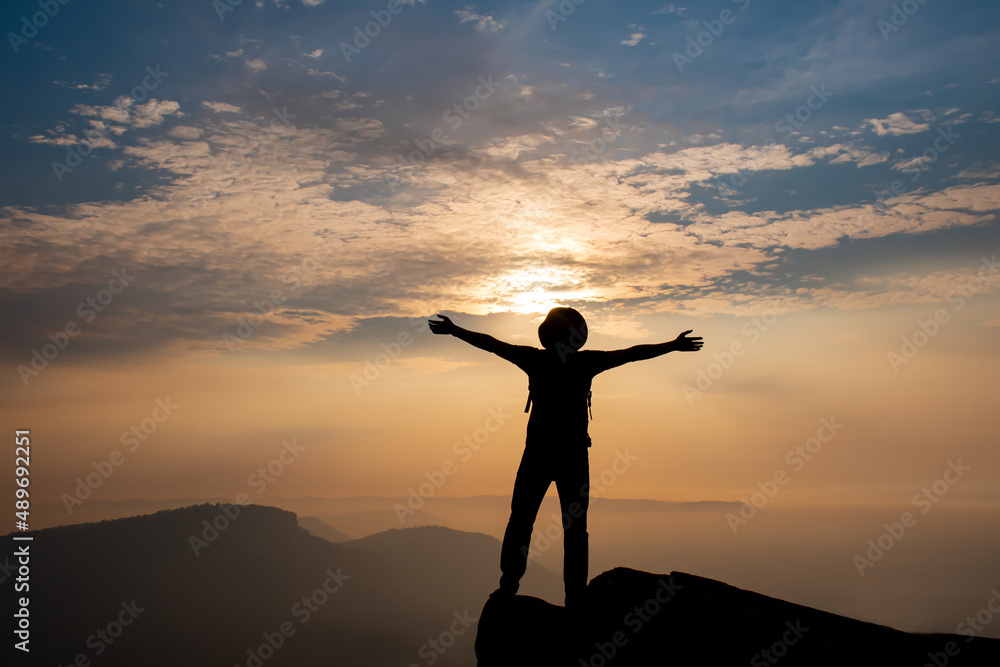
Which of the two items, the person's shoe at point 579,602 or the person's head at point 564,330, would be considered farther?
the person's head at point 564,330

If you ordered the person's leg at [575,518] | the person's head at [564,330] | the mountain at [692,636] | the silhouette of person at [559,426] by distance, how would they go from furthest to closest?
the person's head at [564,330] → the silhouette of person at [559,426] → the person's leg at [575,518] → the mountain at [692,636]

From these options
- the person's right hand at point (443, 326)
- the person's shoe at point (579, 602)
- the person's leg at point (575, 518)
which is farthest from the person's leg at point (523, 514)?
the person's right hand at point (443, 326)

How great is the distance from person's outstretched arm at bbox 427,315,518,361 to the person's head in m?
0.58

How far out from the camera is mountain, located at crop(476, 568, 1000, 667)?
6.81 meters

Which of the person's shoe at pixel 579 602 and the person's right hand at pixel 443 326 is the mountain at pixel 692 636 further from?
the person's right hand at pixel 443 326

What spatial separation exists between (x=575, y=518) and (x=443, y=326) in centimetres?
358

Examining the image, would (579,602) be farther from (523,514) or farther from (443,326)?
(443,326)

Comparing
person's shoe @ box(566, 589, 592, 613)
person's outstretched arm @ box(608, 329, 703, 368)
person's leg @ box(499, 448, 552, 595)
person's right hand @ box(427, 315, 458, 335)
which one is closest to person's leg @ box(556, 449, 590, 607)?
person's shoe @ box(566, 589, 592, 613)

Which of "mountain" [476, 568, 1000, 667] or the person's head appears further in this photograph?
the person's head

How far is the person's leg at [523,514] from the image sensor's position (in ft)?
28.5

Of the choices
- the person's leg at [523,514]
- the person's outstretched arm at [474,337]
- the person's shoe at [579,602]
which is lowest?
the person's shoe at [579,602]

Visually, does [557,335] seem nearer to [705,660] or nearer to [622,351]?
[622,351]

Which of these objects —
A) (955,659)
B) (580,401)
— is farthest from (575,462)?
(955,659)

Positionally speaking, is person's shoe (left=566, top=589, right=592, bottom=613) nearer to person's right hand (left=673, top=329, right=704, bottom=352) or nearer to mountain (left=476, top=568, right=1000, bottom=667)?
mountain (left=476, top=568, right=1000, bottom=667)
